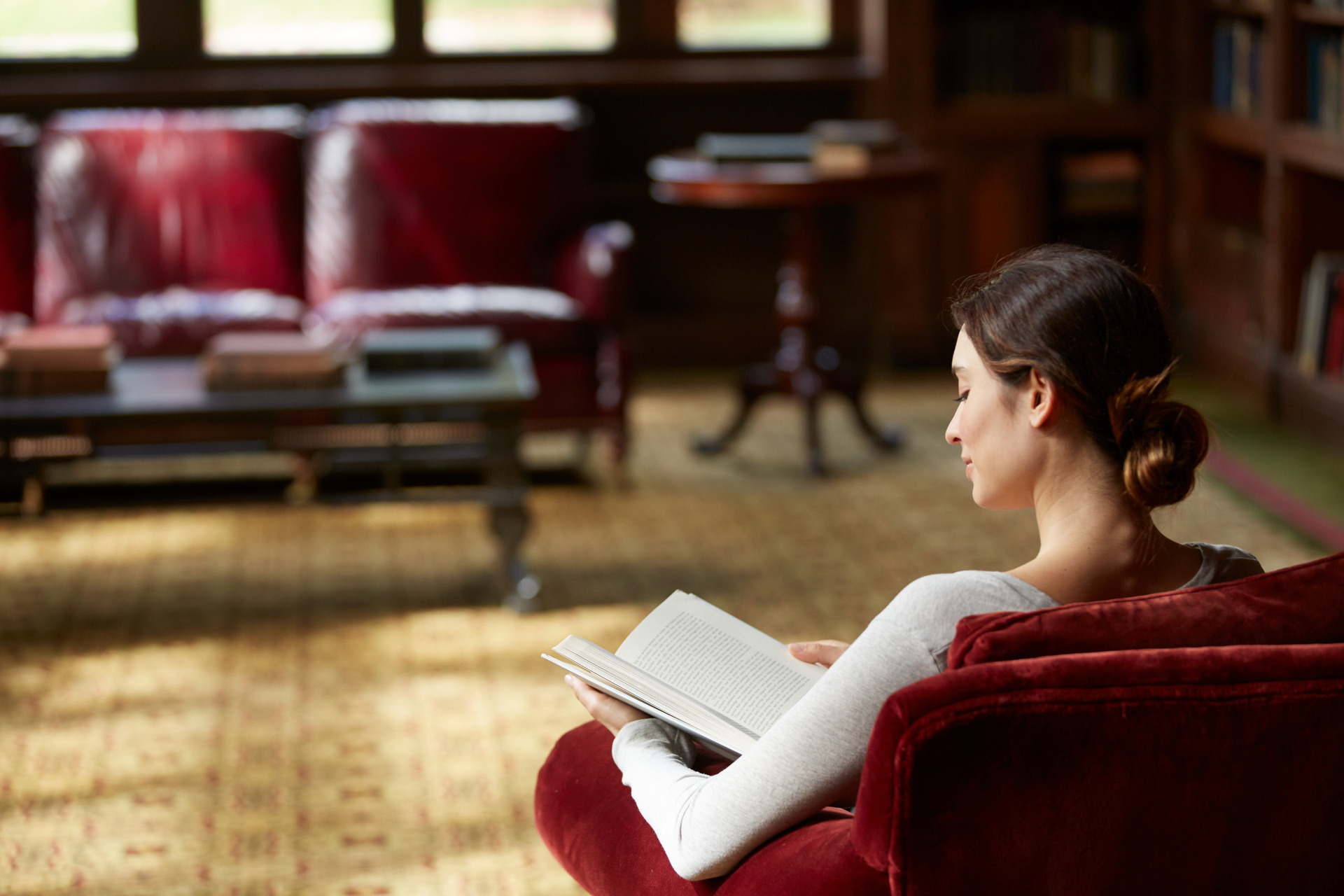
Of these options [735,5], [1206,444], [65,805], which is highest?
[735,5]

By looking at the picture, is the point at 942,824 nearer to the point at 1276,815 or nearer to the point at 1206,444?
the point at 1276,815

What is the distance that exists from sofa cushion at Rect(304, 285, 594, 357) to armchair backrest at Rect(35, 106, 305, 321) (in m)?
0.37

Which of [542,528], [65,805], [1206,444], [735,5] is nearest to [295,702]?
[65,805]

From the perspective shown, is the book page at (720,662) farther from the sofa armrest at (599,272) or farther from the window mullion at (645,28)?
the window mullion at (645,28)

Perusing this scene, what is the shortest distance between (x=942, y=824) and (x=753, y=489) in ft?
10.7

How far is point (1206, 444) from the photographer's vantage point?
4.04ft

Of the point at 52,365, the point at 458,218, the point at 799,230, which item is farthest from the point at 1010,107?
the point at 52,365

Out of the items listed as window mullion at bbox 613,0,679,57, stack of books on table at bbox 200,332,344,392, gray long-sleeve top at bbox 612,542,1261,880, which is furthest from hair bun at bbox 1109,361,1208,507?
window mullion at bbox 613,0,679,57

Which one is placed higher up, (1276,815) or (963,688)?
(963,688)

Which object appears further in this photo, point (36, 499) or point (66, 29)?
point (66, 29)

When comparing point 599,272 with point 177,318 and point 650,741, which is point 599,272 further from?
point 650,741

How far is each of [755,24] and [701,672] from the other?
4782 millimetres

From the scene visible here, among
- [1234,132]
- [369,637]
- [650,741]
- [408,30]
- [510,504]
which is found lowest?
[369,637]

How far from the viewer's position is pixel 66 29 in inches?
219
